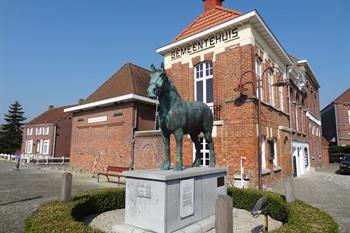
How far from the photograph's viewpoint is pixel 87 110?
21.9 meters

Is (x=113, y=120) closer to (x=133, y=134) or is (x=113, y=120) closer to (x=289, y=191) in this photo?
(x=133, y=134)

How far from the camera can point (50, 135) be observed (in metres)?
39.1

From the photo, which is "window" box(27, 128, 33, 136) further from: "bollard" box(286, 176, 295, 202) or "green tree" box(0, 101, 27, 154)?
"bollard" box(286, 176, 295, 202)

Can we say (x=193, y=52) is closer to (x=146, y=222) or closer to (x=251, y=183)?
(x=251, y=183)

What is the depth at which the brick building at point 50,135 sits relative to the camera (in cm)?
3888

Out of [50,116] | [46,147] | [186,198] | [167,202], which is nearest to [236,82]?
[186,198]

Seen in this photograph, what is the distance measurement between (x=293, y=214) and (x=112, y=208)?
553 centimetres

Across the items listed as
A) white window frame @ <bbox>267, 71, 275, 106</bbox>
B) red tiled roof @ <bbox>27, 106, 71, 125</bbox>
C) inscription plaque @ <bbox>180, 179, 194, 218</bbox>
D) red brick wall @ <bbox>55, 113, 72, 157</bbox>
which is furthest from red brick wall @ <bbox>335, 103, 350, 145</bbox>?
inscription plaque @ <bbox>180, 179, 194, 218</bbox>

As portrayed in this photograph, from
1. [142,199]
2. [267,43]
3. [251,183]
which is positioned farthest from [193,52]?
[142,199]

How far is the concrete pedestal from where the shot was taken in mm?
5148

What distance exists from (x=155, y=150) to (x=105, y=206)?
812 cm

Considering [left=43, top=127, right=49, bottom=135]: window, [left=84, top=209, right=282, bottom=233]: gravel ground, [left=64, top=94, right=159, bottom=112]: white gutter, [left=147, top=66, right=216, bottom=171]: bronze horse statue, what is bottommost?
[left=84, top=209, right=282, bottom=233]: gravel ground

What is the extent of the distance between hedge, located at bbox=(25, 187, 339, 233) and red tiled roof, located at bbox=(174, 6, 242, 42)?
10595 mm

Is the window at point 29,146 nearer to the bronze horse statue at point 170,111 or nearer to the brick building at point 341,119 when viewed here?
the bronze horse statue at point 170,111
